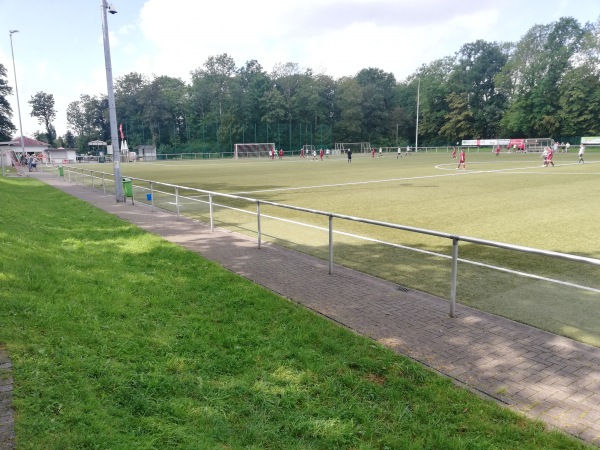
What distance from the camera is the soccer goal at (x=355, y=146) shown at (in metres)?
92.8

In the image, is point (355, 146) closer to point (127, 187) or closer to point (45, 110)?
point (127, 187)

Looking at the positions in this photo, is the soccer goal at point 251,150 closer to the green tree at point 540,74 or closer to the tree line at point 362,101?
the tree line at point 362,101

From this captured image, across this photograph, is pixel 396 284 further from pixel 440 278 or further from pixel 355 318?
pixel 355 318

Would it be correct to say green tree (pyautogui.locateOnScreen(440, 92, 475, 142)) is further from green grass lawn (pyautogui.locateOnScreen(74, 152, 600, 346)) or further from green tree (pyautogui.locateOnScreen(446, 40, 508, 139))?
green grass lawn (pyautogui.locateOnScreen(74, 152, 600, 346))

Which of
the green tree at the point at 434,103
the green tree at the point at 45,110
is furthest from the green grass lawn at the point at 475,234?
the green tree at the point at 45,110

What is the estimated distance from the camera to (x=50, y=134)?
129 m

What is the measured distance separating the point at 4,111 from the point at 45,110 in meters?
47.8

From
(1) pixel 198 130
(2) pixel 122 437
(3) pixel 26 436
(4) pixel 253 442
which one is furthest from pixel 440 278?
(1) pixel 198 130

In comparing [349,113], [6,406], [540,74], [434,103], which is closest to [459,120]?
[434,103]

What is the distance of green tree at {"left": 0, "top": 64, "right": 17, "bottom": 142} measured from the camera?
84.4 metres

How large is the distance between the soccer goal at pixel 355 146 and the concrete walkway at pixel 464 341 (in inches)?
3380

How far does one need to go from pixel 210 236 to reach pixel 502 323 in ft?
22.2

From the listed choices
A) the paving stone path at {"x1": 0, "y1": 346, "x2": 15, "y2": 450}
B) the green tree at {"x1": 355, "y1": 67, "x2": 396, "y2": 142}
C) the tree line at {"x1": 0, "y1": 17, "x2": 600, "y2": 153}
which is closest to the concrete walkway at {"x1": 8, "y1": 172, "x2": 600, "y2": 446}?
the paving stone path at {"x1": 0, "y1": 346, "x2": 15, "y2": 450}

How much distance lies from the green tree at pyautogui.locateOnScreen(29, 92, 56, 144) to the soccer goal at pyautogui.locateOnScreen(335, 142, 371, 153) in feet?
283
